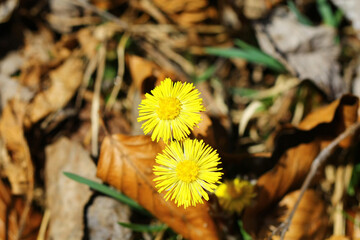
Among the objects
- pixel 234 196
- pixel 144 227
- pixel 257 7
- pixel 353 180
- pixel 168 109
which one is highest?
pixel 257 7

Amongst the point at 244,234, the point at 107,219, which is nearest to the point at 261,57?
the point at 244,234

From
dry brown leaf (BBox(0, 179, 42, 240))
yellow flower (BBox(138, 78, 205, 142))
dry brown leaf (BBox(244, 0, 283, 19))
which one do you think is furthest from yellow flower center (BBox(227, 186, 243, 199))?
dry brown leaf (BBox(244, 0, 283, 19))

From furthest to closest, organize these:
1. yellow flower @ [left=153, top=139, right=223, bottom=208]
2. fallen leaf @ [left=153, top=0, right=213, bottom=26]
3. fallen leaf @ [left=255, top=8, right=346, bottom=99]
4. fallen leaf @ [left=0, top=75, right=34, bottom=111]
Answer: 1. fallen leaf @ [left=153, top=0, right=213, bottom=26]
2. fallen leaf @ [left=255, top=8, right=346, bottom=99]
3. fallen leaf @ [left=0, top=75, right=34, bottom=111]
4. yellow flower @ [left=153, top=139, right=223, bottom=208]

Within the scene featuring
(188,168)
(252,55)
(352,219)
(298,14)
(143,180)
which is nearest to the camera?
(188,168)

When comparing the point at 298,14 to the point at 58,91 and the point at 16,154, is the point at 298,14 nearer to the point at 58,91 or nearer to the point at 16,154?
the point at 58,91

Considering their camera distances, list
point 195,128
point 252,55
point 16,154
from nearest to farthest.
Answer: point 195,128, point 16,154, point 252,55

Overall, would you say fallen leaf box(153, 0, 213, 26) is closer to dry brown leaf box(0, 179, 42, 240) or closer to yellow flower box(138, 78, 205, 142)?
yellow flower box(138, 78, 205, 142)
